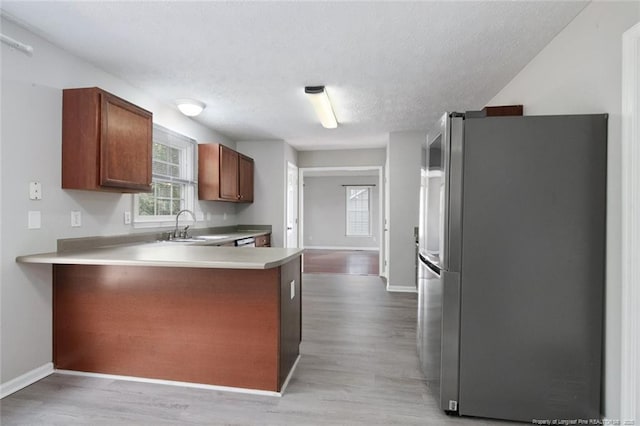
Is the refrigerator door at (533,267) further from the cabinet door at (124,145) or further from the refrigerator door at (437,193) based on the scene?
the cabinet door at (124,145)

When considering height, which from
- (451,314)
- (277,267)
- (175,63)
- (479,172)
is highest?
(175,63)

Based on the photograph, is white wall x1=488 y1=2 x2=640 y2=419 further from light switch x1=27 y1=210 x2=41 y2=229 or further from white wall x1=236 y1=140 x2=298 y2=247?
white wall x1=236 y1=140 x2=298 y2=247

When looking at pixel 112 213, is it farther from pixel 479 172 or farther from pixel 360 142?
pixel 360 142

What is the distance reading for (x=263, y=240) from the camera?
5.09 m

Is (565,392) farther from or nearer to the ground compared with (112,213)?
nearer to the ground

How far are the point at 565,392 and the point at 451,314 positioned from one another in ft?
2.29

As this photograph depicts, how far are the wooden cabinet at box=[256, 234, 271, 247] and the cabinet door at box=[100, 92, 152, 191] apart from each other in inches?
86.4

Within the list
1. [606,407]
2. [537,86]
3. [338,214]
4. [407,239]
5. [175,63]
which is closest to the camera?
[606,407]

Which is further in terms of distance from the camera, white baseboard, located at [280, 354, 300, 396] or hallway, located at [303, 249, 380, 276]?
hallway, located at [303, 249, 380, 276]

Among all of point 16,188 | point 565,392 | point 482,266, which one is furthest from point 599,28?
point 16,188

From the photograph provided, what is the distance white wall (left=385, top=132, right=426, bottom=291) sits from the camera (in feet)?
15.8

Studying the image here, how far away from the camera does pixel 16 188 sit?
2025mm

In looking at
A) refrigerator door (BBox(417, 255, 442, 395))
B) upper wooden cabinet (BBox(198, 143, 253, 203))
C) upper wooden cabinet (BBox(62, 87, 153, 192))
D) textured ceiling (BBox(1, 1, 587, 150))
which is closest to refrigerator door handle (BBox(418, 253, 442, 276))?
refrigerator door (BBox(417, 255, 442, 395))

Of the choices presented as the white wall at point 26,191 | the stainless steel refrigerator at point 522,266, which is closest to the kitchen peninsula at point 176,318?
the white wall at point 26,191
